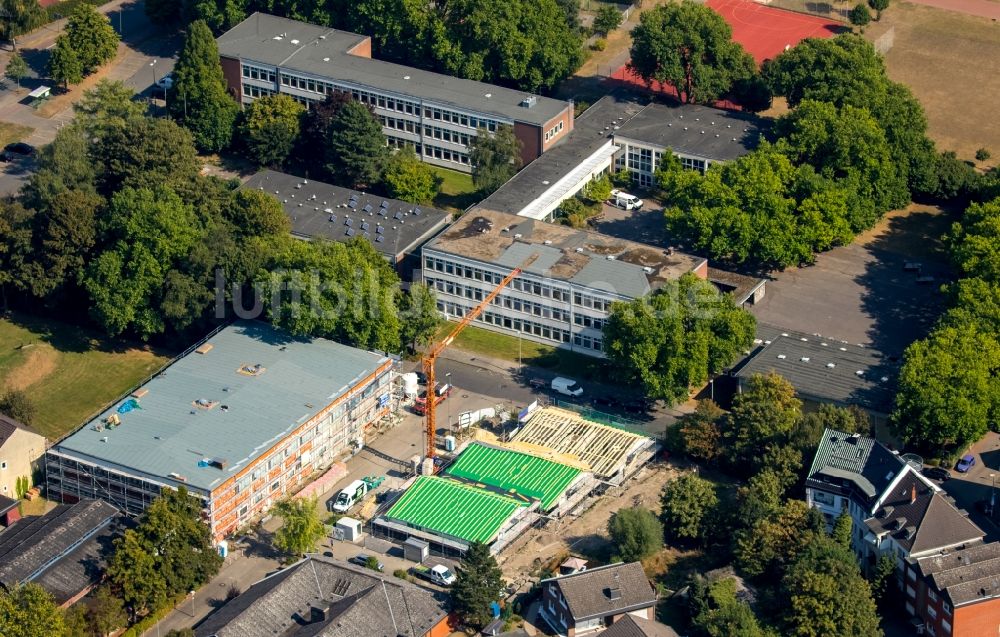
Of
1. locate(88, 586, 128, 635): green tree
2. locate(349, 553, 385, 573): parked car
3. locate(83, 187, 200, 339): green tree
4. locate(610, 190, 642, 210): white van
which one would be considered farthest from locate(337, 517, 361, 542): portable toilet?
locate(610, 190, 642, 210): white van

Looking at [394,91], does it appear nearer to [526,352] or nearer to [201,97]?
[201,97]

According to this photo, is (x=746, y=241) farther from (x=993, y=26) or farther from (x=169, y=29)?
(x=169, y=29)

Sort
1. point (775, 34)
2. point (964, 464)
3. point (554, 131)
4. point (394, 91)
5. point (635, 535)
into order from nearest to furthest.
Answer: point (635, 535) < point (964, 464) < point (554, 131) < point (394, 91) < point (775, 34)

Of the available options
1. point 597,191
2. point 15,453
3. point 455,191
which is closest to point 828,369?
point 597,191

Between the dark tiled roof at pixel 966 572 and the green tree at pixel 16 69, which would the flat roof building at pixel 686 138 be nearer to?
the dark tiled roof at pixel 966 572

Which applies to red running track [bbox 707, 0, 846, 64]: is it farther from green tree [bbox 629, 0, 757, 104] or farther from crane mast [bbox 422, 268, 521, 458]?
crane mast [bbox 422, 268, 521, 458]

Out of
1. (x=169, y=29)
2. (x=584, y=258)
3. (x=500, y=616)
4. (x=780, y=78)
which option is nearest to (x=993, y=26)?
(x=780, y=78)
